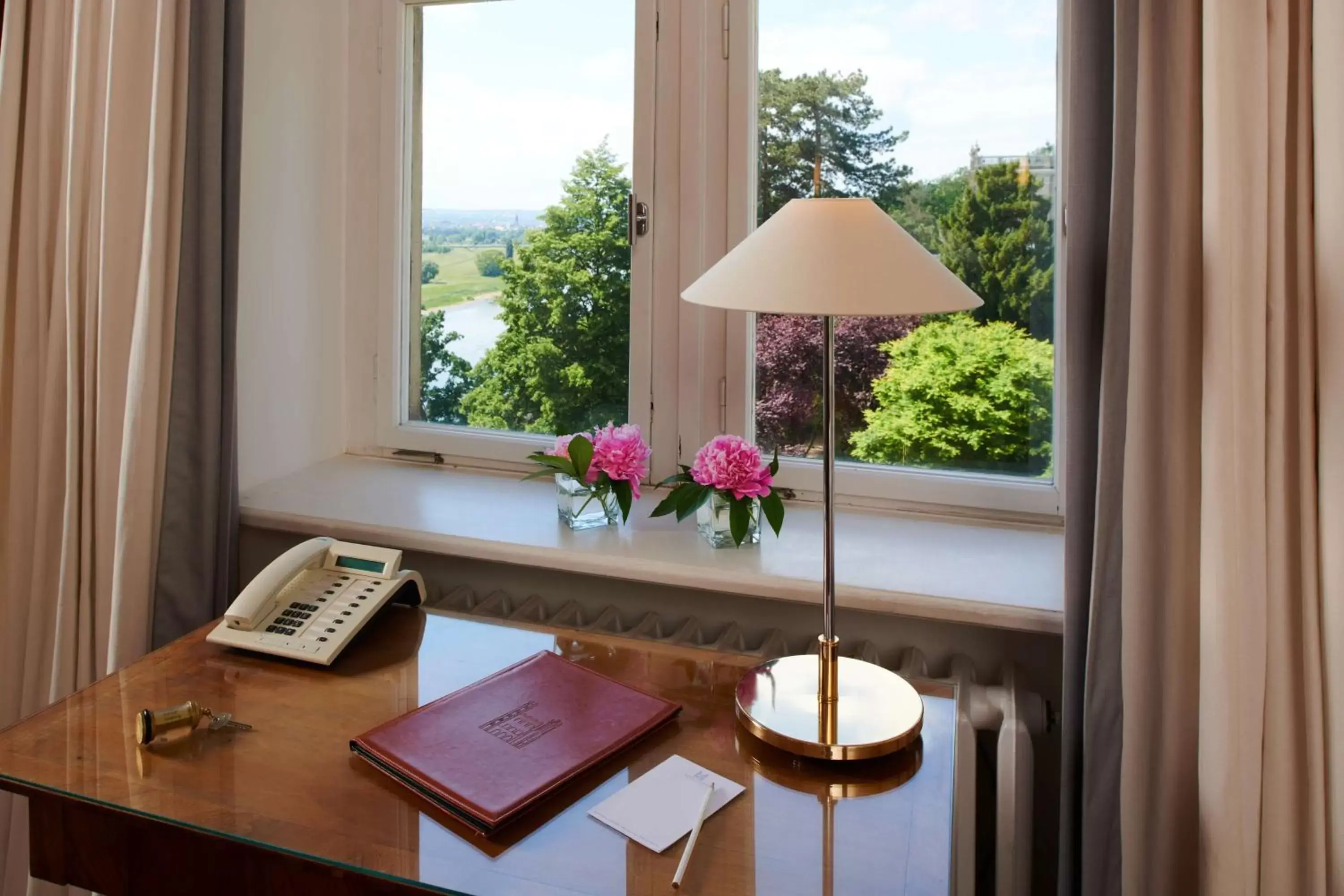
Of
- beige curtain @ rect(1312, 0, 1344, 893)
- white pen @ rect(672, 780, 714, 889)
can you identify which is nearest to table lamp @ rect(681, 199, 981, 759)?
white pen @ rect(672, 780, 714, 889)

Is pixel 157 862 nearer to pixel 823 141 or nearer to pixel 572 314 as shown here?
pixel 572 314

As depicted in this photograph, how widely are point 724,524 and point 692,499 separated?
2.6 inches

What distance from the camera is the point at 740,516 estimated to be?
1.66m

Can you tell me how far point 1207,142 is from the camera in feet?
3.86

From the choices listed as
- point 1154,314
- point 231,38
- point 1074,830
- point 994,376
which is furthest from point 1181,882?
point 231,38

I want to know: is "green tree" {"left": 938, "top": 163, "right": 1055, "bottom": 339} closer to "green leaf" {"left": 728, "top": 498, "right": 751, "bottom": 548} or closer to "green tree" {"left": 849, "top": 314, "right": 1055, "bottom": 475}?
"green tree" {"left": 849, "top": 314, "right": 1055, "bottom": 475}

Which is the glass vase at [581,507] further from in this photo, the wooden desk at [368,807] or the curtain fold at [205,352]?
the curtain fold at [205,352]

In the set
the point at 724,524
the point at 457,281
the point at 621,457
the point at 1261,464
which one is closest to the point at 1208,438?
the point at 1261,464

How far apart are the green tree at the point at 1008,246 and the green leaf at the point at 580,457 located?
25.7 inches

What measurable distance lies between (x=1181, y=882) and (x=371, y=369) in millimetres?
1645

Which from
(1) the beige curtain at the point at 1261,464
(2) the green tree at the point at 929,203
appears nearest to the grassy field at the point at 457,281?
(2) the green tree at the point at 929,203

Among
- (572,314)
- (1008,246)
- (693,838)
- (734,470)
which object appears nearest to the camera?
(693,838)

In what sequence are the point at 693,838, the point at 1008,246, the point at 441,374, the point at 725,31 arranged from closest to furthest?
1. the point at 693,838
2. the point at 1008,246
3. the point at 725,31
4. the point at 441,374

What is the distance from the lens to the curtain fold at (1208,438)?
116 cm
